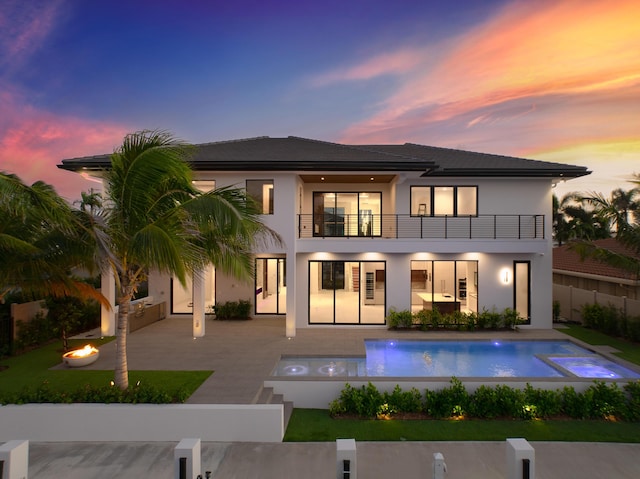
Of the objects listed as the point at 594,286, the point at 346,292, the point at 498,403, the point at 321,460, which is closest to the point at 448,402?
the point at 498,403

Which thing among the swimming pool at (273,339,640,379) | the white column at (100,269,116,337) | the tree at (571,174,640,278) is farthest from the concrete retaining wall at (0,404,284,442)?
the tree at (571,174,640,278)

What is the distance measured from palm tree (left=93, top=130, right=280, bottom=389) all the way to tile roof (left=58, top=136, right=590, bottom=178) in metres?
4.51

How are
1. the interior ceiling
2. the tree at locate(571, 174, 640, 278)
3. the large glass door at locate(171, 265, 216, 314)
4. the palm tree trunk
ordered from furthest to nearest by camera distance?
the large glass door at locate(171, 265, 216, 314)
the interior ceiling
the tree at locate(571, 174, 640, 278)
the palm tree trunk

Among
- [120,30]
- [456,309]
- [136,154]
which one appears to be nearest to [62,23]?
[120,30]

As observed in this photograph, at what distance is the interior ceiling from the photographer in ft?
49.1

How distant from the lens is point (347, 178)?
50.5ft

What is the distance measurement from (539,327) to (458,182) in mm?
6949

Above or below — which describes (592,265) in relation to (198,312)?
above

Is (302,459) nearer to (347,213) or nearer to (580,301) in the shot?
(347,213)

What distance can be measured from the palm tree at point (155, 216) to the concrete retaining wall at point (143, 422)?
76 cm

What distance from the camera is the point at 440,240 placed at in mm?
14422

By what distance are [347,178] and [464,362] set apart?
8.39 meters

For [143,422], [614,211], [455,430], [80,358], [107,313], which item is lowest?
[455,430]

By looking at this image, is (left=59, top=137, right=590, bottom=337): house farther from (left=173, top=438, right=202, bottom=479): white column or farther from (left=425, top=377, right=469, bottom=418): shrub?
(left=173, top=438, right=202, bottom=479): white column
